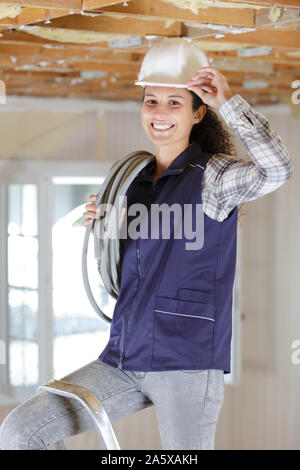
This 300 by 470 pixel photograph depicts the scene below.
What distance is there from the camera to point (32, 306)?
602 cm

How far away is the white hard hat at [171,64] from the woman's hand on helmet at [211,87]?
0.18m

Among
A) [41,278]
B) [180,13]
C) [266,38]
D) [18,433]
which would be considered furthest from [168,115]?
[41,278]

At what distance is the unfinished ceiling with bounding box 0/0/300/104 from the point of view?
9.52 ft

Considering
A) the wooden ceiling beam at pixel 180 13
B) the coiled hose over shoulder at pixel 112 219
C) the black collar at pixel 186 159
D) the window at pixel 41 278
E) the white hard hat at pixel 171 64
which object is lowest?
the window at pixel 41 278

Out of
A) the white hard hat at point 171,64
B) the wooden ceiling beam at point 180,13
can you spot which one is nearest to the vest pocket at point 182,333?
the white hard hat at point 171,64

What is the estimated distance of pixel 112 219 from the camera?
2480 millimetres

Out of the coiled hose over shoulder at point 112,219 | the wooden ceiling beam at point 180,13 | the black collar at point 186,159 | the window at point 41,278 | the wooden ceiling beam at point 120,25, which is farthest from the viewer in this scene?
the window at point 41,278

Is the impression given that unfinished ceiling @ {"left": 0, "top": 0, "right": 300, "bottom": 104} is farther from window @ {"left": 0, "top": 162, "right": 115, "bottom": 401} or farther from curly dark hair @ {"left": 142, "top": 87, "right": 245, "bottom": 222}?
window @ {"left": 0, "top": 162, "right": 115, "bottom": 401}

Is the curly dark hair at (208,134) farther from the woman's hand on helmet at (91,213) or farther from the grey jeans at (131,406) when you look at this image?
the grey jeans at (131,406)

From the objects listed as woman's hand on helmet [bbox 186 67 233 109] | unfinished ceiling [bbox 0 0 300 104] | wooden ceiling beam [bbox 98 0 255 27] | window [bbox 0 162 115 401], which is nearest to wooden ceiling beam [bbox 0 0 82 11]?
unfinished ceiling [bbox 0 0 300 104]

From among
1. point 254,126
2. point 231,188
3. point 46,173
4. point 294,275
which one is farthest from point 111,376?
point 294,275

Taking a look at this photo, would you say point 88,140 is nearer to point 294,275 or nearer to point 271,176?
point 294,275

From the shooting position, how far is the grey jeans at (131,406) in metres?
2.12

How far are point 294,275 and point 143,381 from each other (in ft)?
14.9
